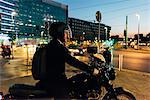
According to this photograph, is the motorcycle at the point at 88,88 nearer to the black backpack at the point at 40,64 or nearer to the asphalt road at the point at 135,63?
the black backpack at the point at 40,64

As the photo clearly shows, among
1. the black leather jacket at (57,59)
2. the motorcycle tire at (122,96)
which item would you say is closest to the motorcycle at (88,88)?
the motorcycle tire at (122,96)

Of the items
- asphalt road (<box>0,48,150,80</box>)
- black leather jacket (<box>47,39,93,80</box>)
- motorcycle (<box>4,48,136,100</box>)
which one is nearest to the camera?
black leather jacket (<box>47,39,93,80</box>)

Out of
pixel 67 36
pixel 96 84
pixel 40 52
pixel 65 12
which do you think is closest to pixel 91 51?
pixel 96 84

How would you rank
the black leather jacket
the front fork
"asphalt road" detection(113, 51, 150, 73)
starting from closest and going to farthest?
the black leather jacket, the front fork, "asphalt road" detection(113, 51, 150, 73)

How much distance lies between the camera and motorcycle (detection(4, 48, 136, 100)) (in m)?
4.43

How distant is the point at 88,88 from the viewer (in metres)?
5.02

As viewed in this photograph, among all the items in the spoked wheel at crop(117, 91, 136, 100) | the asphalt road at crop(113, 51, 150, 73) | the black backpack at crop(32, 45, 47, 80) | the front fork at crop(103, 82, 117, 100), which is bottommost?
the asphalt road at crop(113, 51, 150, 73)

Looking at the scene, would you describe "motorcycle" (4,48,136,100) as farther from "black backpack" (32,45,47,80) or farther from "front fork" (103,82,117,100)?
"black backpack" (32,45,47,80)

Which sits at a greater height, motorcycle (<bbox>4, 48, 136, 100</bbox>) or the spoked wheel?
motorcycle (<bbox>4, 48, 136, 100</bbox>)

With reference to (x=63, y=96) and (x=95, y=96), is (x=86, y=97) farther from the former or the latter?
(x=63, y=96)

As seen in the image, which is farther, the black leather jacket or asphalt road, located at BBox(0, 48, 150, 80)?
asphalt road, located at BBox(0, 48, 150, 80)

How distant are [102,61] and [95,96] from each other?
589 millimetres

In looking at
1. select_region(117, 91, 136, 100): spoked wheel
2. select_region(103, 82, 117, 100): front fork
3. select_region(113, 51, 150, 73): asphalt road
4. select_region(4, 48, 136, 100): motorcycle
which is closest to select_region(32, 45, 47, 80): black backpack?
select_region(4, 48, 136, 100): motorcycle

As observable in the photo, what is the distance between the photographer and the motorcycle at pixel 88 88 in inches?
175
